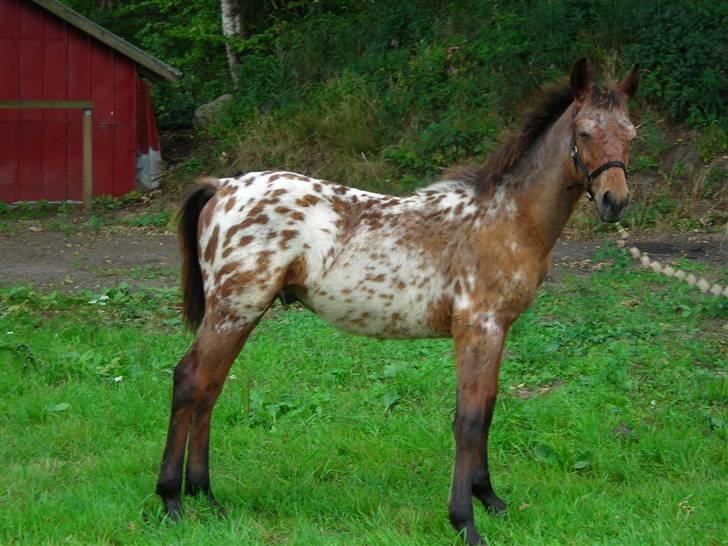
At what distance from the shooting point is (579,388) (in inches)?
274

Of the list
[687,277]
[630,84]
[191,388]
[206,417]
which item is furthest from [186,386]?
[687,277]

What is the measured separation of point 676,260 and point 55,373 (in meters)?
6.96

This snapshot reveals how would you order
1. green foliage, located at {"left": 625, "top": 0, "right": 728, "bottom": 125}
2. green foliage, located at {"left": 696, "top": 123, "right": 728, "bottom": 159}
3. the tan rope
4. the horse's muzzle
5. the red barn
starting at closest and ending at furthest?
the horse's muzzle
the tan rope
green foliage, located at {"left": 696, "top": 123, "right": 728, "bottom": 159}
green foliage, located at {"left": 625, "top": 0, "right": 728, "bottom": 125}
the red barn

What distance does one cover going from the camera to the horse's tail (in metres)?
5.63

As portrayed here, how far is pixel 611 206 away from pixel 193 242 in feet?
7.79

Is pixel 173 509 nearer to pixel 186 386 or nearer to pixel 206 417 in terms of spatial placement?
pixel 206 417

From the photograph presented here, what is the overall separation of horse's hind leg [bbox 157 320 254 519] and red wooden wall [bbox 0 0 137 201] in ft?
44.0

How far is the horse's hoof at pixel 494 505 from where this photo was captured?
17.3 feet

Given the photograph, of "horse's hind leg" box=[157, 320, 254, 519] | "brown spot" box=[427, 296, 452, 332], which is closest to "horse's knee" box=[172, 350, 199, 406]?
"horse's hind leg" box=[157, 320, 254, 519]

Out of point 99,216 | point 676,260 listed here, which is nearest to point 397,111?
point 99,216

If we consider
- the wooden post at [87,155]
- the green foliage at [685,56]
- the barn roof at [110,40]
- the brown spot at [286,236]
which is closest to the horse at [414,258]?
the brown spot at [286,236]

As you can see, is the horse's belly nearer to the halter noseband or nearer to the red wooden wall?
the halter noseband

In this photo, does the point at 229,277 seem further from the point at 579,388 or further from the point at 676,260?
the point at 676,260

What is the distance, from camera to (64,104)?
1808 cm
